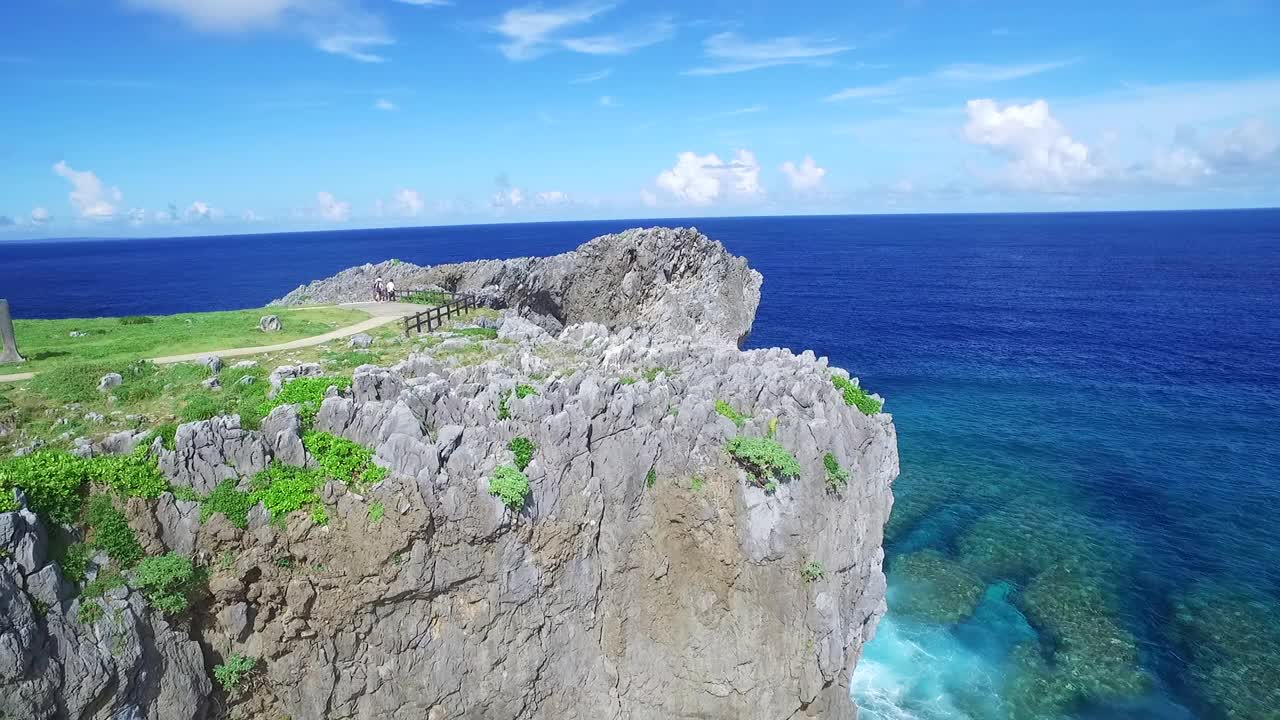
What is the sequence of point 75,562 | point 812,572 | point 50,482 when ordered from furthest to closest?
point 812,572
point 50,482
point 75,562

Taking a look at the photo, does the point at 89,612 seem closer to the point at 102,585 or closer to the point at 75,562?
the point at 102,585

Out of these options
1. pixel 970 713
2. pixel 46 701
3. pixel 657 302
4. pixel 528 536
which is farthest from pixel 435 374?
pixel 657 302

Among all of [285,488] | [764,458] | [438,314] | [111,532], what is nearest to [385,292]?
[438,314]

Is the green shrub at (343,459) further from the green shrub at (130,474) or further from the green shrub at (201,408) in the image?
the green shrub at (130,474)

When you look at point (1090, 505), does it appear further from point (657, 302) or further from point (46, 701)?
point (46, 701)

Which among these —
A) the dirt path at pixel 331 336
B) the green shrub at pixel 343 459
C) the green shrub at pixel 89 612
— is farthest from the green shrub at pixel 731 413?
the dirt path at pixel 331 336
